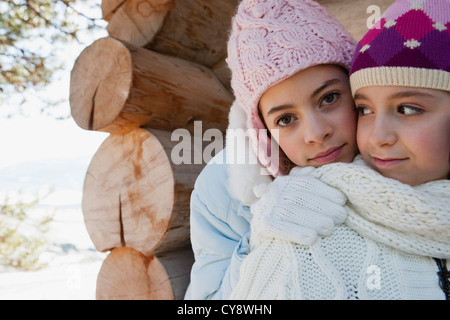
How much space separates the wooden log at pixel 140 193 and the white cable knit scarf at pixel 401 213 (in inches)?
35.0

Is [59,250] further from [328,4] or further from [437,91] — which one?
[437,91]

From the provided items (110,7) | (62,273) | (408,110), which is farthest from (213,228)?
(62,273)

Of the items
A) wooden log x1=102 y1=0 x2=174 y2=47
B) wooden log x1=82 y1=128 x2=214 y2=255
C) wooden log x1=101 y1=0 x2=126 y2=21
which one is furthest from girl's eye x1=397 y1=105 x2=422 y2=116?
wooden log x1=101 y1=0 x2=126 y2=21

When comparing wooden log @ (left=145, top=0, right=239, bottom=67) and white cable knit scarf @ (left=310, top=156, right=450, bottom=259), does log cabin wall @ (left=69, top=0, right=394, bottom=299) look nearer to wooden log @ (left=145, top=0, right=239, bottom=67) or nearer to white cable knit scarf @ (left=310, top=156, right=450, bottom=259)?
wooden log @ (left=145, top=0, right=239, bottom=67)

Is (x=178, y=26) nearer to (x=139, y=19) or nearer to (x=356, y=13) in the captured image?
(x=139, y=19)

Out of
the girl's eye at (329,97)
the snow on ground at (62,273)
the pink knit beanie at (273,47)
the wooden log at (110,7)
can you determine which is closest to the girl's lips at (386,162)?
the girl's eye at (329,97)

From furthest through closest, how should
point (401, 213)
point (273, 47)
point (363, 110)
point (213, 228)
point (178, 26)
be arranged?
point (178, 26) < point (213, 228) < point (273, 47) < point (363, 110) < point (401, 213)

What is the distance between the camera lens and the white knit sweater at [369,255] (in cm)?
85

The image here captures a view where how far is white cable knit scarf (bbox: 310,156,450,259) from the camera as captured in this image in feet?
2.82

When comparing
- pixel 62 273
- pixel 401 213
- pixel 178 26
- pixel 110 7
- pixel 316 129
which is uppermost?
pixel 110 7

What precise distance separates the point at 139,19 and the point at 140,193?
88 centimetres

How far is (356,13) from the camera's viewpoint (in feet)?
6.35

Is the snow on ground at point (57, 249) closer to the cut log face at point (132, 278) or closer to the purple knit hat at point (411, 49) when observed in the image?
the cut log face at point (132, 278)
